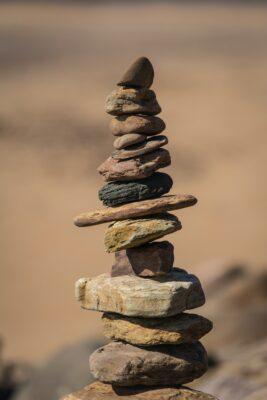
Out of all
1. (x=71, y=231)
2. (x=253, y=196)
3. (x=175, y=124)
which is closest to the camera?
(x=71, y=231)

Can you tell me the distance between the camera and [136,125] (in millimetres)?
10727

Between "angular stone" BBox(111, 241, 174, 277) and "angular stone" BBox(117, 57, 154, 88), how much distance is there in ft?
5.06

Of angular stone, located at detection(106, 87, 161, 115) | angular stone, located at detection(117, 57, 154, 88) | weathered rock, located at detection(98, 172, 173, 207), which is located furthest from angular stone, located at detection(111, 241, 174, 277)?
angular stone, located at detection(117, 57, 154, 88)

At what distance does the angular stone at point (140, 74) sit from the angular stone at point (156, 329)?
7.32 ft

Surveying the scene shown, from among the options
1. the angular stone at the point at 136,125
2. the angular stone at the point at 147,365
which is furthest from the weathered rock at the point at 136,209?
the angular stone at the point at 147,365

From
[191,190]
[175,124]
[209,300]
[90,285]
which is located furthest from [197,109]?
[90,285]

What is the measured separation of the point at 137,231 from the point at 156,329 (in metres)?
0.93

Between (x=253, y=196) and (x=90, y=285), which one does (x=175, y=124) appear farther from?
(x=90, y=285)

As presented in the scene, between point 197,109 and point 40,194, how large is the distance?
16066 mm

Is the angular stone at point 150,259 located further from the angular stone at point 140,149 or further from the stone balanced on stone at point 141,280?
the angular stone at point 140,149

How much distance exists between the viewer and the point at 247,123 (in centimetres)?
5362

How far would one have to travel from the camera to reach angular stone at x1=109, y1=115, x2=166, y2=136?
10750 mm

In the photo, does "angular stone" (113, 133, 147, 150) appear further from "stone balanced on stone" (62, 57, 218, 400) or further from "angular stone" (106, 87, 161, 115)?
"angular stone" (106, 87, 161, 115)

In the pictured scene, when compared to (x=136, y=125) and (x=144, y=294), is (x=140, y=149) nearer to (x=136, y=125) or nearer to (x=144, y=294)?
(x=136, y=125)
